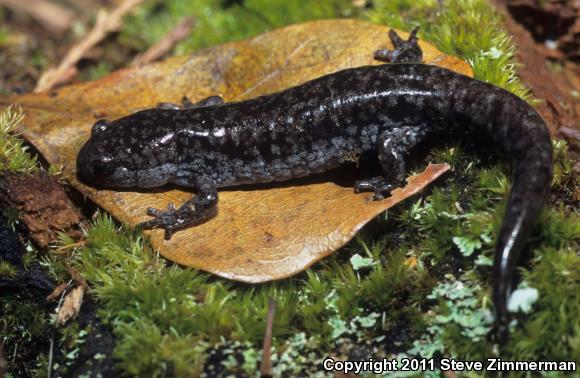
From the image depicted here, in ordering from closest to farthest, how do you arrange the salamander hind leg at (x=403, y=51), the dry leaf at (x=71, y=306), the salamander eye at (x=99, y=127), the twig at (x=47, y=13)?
the dry leaf at (x=71, y=306) < the salamander hind leg at (x=403, y=51) < the salamander eye at (x=99, y=127) < the twig at (x=47, y=13)

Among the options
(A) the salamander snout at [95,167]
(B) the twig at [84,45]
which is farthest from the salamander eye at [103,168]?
(B) the twig at [84,45]

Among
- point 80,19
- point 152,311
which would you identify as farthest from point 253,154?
point 80,19

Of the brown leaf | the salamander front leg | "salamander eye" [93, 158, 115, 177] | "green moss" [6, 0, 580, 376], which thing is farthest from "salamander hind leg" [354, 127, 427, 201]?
"salamander eye" [93, 158, 115, 177]

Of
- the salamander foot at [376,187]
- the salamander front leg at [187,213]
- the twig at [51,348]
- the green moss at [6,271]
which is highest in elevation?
the salamander foot at [376,187]

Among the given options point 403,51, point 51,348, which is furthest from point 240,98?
point 51,348

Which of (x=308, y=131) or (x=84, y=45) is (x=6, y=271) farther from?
(x=84, y=45)

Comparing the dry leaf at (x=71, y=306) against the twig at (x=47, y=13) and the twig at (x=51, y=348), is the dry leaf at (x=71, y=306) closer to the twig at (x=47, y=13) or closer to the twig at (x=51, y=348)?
the twig at (x=51, y=348)

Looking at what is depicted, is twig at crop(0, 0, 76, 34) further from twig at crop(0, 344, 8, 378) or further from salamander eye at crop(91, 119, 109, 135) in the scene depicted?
twig at crop(0, 344, 8, 378)

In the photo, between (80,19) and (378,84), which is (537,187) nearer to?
(378,84)
